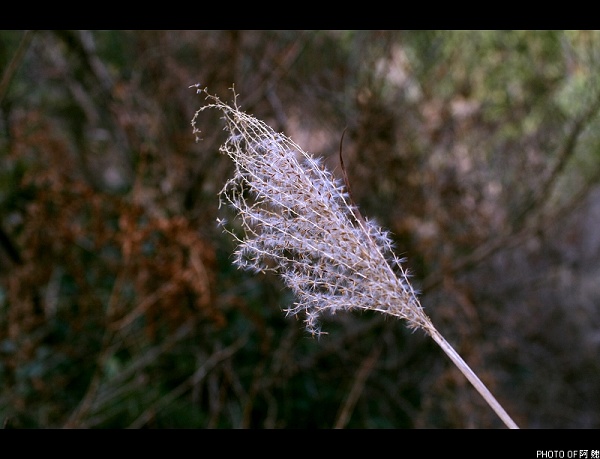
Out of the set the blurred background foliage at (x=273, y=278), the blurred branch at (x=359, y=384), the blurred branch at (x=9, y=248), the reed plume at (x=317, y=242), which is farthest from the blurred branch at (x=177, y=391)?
the reed plume at (x=317, y=242)

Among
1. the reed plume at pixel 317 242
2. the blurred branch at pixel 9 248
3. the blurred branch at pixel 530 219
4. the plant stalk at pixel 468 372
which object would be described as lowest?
the plant stalk at pixel 468 372

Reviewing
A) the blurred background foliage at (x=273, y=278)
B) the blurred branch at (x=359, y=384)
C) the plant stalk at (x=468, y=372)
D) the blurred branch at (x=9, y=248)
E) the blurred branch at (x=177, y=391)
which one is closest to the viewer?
the plant stalk at (x=468, y=372)

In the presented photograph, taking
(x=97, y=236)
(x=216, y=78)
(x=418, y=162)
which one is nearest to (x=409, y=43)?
(x=418, y=162)

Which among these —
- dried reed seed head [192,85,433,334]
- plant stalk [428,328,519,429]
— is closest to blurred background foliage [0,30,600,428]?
dried reed seed head [192,85,433,334]

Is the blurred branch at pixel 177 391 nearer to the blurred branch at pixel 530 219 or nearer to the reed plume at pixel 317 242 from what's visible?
the blurred branch at pixel 530 219

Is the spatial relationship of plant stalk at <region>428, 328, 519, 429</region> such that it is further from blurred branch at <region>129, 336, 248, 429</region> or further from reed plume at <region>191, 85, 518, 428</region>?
blurred branch at <region>129, 336, 248, 429</region>
